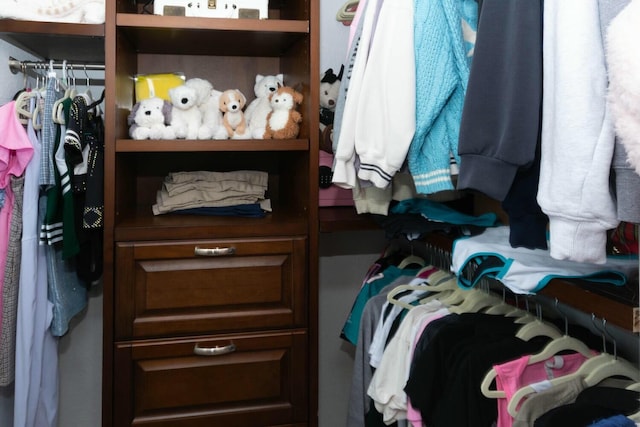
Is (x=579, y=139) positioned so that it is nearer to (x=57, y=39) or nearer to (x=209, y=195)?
(x=209, y=195)

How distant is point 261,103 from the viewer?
70.2 inches

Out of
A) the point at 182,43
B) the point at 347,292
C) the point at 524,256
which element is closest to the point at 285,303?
the point at 347,292

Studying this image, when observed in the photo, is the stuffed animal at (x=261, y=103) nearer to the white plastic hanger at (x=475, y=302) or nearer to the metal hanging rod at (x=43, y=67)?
the metal hanging rod at (x=43, y=67)

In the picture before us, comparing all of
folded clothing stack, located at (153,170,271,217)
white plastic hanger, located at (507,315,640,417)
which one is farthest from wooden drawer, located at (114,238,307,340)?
white plastic hanger, located at (507,315,640,417)

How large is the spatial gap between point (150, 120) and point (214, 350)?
0.73 meters

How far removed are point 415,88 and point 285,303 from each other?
31.1 inches

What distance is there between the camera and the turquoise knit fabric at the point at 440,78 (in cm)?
110

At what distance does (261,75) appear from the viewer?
196 centimetres

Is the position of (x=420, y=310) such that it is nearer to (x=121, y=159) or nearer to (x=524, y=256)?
(x=524, y=256)

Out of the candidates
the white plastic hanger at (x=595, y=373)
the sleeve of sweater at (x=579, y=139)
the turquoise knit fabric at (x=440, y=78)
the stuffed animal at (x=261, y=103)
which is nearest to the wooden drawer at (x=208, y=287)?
the stuffed animal at (x=261, y=103)

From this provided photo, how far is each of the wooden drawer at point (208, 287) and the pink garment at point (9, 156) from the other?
0.39 metres

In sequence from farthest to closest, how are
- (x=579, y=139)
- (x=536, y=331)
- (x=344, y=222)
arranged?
(x=344, y=222), (x=536, y=331), (x=579, y=139)

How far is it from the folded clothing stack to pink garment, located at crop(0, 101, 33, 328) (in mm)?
407

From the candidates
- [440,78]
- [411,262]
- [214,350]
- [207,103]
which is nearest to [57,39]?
[207,103]
